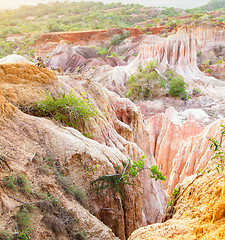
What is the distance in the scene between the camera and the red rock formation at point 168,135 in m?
12.5

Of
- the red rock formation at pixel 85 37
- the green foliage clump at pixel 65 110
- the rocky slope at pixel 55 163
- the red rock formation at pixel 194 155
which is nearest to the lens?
the rocky slope at pixel 55 163

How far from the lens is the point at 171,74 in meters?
22.8

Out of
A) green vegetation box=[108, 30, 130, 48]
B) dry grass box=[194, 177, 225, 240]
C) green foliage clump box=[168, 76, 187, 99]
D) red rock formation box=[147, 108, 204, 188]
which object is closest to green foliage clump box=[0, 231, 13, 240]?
dry grass box=[194, 177, 225, 240]

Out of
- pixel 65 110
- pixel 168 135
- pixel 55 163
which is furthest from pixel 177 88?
pixel 55 163

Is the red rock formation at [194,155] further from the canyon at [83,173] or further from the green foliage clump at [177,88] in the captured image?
the green foliage clump at [177,88]

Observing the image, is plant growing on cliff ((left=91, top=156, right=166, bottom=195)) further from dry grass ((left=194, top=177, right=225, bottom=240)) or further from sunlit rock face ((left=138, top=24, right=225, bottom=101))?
Result: sunlit rock face ((left=138, top=24, right=225, bottom=101))

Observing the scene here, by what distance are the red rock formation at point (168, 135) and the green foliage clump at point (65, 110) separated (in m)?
8.42

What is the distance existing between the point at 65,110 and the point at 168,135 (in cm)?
927

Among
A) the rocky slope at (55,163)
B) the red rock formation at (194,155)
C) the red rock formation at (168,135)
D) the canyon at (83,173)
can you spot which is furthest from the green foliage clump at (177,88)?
the rocky slope at (55,163)

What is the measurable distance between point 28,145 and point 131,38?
1546 inches

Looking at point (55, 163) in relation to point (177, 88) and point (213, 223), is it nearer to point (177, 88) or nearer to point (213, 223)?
point (213, 223)

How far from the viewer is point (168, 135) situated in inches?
504

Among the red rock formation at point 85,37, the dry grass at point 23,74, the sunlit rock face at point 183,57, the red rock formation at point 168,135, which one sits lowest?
the red rock formation at point 168,135

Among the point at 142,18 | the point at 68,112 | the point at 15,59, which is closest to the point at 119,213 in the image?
the point at 68,112
